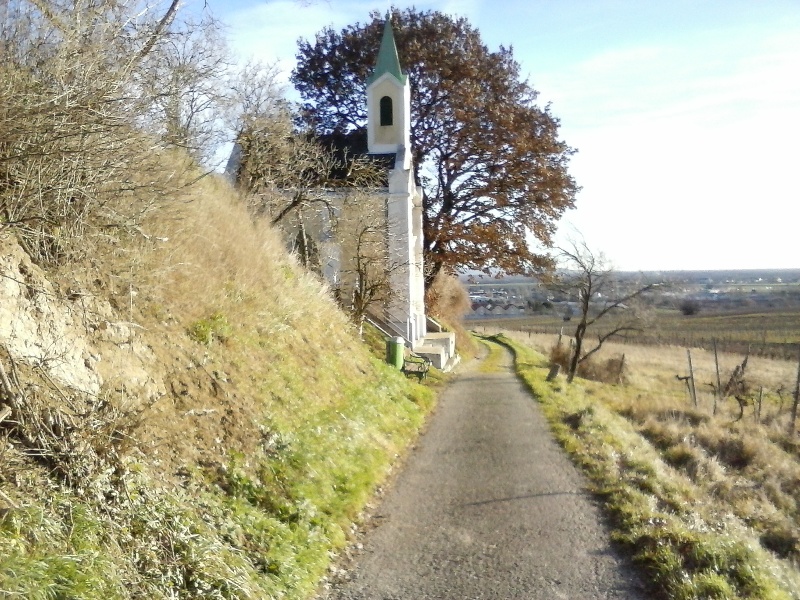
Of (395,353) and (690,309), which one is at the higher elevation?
(395,353)

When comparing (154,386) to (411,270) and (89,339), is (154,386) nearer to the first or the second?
(89,339)

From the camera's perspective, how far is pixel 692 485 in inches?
391

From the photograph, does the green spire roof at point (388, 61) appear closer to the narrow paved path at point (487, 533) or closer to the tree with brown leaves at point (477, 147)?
the tree with brown leaves at point (477, 147)

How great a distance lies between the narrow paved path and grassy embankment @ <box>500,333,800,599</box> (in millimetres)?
378

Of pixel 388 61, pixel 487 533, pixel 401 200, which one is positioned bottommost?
pixel 487 533

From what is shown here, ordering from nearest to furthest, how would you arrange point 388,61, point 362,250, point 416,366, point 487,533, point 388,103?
point 487,533 < point 362,250 < point 416,366 < point 388,61 < point 388,103

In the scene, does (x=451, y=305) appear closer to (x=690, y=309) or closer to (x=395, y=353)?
(x=395, y=353)

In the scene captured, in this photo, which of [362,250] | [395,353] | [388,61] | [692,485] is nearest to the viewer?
[692,485]

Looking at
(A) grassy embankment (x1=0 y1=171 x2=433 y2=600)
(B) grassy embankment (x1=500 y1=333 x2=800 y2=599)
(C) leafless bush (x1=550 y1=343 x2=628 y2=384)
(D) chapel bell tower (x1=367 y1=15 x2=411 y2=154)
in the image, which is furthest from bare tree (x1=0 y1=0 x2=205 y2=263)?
(C) leafless bush (x1=550 y1=343 x2=628 y2=384)

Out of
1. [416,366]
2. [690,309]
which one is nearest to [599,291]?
[416,366]

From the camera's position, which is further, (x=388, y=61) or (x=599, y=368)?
(x=599, y=368)

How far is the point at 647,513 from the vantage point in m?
7.45

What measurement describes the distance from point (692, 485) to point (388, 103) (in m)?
19.6

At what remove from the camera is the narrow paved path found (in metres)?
5.84
